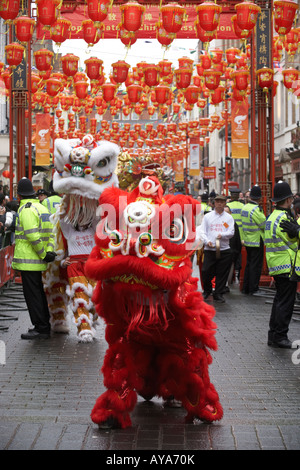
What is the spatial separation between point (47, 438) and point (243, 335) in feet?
16.0

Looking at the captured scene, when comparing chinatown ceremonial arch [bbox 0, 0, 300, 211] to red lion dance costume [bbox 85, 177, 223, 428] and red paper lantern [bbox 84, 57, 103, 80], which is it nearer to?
red paper lantern [bbox 84, 57, 103, 80]

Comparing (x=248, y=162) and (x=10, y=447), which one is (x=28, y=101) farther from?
(x=248, y=162)

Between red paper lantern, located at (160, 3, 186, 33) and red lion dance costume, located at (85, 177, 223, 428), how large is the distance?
9861 millimetres

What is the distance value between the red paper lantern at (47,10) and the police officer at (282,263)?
6.56 meters

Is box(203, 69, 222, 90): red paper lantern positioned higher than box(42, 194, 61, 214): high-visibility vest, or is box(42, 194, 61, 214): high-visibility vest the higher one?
box(203, 69, 222, 90): red paper lantern

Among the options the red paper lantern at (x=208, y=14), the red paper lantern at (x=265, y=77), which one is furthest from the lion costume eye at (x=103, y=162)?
the red paper lantern at (x=265, y=77)

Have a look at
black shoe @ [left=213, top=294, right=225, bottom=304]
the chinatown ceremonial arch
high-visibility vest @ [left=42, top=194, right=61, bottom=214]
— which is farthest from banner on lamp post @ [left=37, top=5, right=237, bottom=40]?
high-visibility vest @ [left=42, top=194, right=61, bottom=214]

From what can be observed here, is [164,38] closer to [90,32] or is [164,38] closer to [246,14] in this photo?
[90,32]

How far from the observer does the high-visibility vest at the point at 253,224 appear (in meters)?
14.0

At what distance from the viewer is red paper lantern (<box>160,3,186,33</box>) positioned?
14.9 meters

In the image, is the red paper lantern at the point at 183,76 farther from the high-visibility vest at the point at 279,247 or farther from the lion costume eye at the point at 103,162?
the high-visibility vest at the point at 279,247

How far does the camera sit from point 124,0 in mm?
17969

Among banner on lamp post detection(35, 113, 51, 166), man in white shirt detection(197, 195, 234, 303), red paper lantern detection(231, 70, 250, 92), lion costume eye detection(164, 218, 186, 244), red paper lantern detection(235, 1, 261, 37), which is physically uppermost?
red paper lantern detection(235, 1, 261, 37)

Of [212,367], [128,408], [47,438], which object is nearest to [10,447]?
[47,438]
